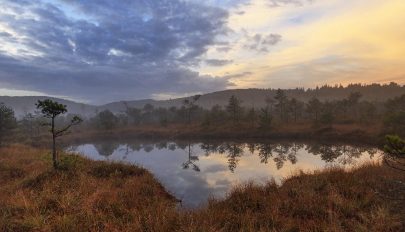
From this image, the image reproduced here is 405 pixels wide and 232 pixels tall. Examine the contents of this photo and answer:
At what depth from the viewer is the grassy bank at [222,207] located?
30.1ft

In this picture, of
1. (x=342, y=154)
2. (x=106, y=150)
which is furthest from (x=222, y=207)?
(x=106, y=150)

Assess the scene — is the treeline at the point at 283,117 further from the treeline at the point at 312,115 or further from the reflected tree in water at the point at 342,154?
the reflected tree in water at the point at 342,154

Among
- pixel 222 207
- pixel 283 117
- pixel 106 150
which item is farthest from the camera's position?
pixel 283 117

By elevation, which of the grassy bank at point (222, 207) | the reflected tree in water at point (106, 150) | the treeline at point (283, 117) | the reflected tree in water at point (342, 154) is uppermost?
the treeline at point (283, 117)

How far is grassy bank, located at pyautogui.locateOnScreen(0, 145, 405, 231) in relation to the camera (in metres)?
9.17

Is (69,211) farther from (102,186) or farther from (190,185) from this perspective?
(190,185)

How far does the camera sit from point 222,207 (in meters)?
11.8

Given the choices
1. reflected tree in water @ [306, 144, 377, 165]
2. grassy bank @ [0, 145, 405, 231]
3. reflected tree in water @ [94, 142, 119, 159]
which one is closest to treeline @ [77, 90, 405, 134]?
reflected tree in water @ [306, 144, 377, 165]

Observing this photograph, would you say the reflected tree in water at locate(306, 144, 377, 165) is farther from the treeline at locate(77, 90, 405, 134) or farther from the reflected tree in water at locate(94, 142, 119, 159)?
the reflected tree in water at locate(94, 142, 119, 159)

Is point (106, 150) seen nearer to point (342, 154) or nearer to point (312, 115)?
point (342, 154)

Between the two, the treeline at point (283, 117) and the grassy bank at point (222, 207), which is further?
the treeline at point (283, 117)

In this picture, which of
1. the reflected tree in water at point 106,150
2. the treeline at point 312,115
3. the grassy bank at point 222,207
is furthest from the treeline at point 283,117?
the grassy bank at point 222,207

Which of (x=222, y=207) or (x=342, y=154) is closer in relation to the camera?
(x=222, y=207)

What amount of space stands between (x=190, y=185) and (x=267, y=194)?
30.2ft
